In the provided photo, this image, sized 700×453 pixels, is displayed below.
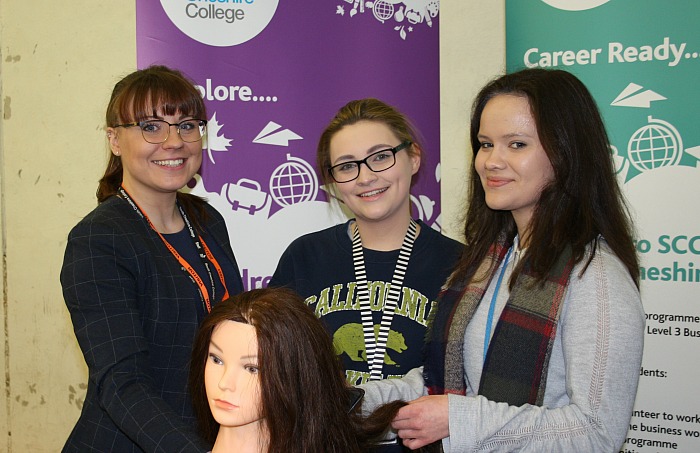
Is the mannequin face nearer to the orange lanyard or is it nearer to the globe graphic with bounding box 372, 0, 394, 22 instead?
the orange lanyard

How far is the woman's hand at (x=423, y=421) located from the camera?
156 centimetres

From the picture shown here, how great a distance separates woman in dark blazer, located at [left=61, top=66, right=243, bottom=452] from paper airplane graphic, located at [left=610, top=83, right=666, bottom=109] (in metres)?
1.79

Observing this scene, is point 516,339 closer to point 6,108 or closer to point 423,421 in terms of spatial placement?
point 423,421

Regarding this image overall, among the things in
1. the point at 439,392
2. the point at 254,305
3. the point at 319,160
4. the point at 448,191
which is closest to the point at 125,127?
the point at 319,160

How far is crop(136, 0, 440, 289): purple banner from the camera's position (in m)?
3.07

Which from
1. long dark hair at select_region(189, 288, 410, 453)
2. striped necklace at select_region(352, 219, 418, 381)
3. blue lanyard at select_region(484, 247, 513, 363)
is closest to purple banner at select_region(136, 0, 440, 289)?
striped necklace at select_region(352, 219, 418, 381)

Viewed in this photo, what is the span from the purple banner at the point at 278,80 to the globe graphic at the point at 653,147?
0.87m

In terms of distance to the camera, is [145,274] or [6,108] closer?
[145,274]

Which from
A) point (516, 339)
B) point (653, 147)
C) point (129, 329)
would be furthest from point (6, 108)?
point (653, 147)

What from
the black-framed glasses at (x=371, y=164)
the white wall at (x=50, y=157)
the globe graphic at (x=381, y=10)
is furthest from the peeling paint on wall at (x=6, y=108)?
the black-framed glasses at (x=371, y=164)

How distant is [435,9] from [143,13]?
1283 millimetres

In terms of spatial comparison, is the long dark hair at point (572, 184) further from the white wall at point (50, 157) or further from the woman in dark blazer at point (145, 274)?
the white wall at point (50, 157)

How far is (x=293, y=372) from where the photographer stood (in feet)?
4.77

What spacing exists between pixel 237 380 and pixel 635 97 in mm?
2257
